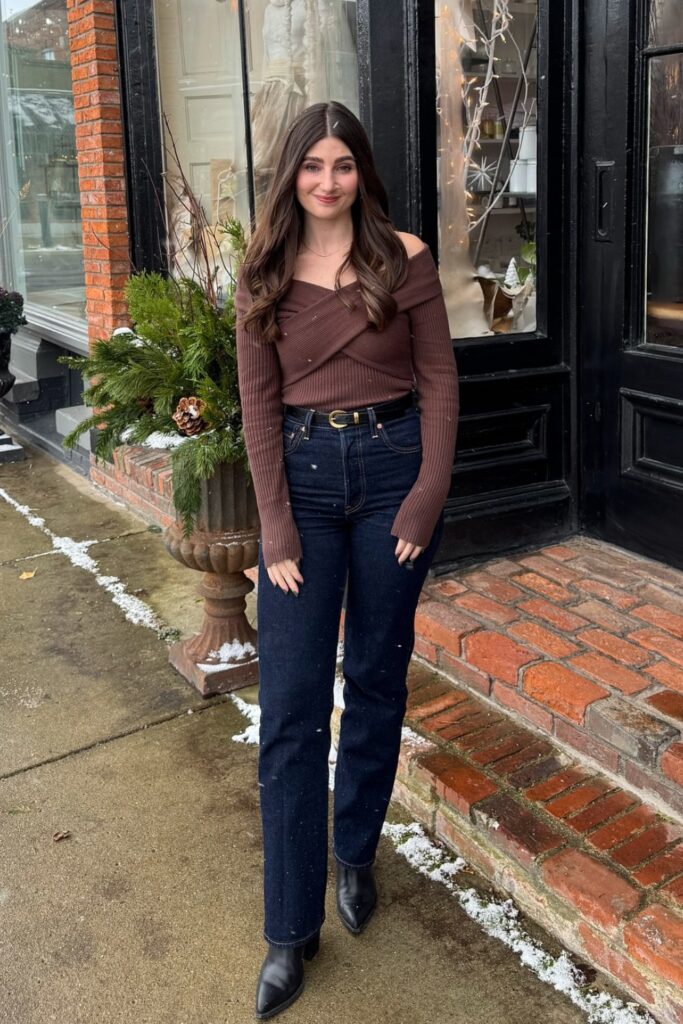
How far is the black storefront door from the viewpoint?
3537 millimetres

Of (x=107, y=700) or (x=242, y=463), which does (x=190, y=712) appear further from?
(x=242, y=463)

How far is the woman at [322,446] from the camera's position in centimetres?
213

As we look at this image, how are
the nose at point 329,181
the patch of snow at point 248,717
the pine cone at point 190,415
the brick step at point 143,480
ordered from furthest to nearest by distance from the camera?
the brick step at point 143,480 → the patch of snow at point 248,717 → the pine cone at point 190,415 → the nose at point 329,181

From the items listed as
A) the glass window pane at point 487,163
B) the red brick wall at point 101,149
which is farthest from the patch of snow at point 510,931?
the red brick wall at point 101,149

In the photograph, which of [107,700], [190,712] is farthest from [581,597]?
[107,700]

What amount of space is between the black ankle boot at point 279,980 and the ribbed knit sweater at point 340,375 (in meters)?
0.87

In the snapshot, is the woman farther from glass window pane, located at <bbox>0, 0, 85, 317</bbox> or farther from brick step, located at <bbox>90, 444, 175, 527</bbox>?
glass window pane, located at <bbox>0, 0, 85, 317</bbox>

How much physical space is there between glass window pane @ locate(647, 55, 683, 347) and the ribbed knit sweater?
5.63 feet

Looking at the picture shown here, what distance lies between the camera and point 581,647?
324cm

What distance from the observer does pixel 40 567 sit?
16.5 feet

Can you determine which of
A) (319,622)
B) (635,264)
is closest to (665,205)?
(635,264)

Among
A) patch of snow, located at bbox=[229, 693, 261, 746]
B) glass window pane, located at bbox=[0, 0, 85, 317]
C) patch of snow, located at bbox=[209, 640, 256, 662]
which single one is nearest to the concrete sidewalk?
patch of snow, located at bbox=[229, 693, 261, 746]

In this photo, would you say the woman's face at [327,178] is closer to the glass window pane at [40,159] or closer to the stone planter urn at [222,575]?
the stone planter urn at [222,575]

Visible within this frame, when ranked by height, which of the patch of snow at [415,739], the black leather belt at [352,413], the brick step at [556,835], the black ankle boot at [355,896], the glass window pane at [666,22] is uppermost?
the glass window pane at [666,22]
